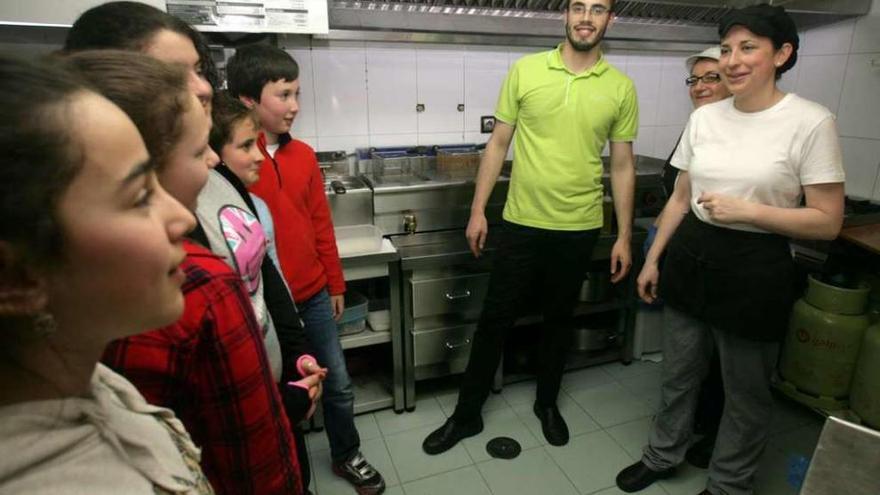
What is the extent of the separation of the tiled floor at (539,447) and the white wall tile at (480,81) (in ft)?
4.14

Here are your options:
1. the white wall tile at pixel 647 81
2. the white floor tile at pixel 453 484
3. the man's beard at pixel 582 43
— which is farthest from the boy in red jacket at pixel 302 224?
the white wall tile at pixel 647 81

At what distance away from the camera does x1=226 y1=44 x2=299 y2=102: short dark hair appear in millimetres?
1266

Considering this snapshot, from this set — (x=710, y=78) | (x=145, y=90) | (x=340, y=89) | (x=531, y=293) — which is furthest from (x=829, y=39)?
(x=145, y=90)

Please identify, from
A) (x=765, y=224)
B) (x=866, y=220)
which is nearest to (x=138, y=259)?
(x=765, y=224)

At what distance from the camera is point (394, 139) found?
7.35 feet

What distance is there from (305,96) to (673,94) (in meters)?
1.90

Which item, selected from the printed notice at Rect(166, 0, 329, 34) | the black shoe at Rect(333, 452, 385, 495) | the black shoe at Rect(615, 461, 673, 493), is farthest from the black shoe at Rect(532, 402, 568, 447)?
the printed notice at Rect(166, 0, 329, 34)

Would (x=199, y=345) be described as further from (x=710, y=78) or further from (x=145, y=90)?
(x=710, y=78)

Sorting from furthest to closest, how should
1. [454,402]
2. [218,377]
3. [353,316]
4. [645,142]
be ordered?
[645,142] < [454,402] < [353,316] < [218,377]

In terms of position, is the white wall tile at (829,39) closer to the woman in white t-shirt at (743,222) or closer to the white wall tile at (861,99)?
the white wall tile at (861,99)

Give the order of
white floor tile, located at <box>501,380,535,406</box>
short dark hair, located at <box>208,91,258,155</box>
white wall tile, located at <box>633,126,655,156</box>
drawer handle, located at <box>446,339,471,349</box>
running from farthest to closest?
white wall tile, located at <box>633,126,655,156</box>
white floor tile, located at <box>501,380,535,406</box>
drawer handle, located at <box>446,339,471,349</box>
short dark hair, located at <box>208,91,258,155</box>

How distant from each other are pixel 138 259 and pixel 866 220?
2.32 metres

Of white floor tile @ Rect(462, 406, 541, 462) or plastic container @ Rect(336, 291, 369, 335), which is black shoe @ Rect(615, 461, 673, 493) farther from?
plastic container @ Rect(336, 291, 369, 335)

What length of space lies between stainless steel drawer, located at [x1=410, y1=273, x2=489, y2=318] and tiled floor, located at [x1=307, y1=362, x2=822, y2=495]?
0.43 meters
